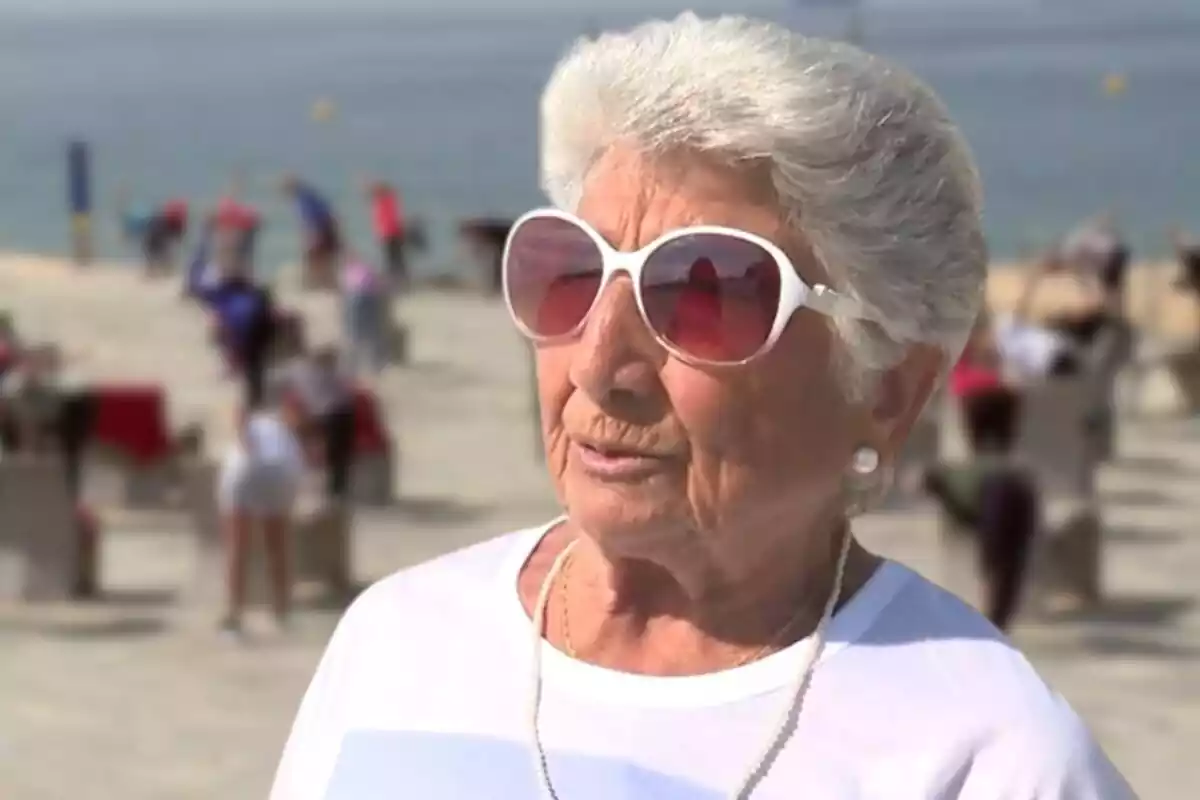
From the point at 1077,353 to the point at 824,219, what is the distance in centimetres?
1039

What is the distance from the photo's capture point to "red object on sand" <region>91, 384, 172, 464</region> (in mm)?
11320

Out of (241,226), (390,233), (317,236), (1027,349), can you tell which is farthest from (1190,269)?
(390,233)

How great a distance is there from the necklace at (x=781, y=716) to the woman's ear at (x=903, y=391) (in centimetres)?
13

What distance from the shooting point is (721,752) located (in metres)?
1.85

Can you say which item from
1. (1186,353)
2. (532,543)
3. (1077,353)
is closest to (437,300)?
(1186,353)

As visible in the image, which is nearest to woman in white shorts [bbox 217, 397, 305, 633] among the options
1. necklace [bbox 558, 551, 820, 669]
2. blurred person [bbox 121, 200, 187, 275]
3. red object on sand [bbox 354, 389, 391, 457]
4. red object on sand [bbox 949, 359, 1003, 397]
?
red object on sand [bbox 354, 389, 391, 457]

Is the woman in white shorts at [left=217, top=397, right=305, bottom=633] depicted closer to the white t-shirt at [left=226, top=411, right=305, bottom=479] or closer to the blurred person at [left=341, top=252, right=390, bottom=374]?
the white t-shirt at [left=226, top=411, right=305, bottom=479]

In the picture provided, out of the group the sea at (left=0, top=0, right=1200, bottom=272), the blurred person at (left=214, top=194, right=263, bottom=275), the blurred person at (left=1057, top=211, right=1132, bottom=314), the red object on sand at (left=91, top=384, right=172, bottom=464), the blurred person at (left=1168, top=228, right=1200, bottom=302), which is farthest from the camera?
the sea at (left=0, top=0, right=1200, bottom=272)

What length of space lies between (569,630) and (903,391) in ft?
1.39

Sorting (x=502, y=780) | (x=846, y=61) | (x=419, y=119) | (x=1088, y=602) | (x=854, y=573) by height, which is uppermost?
(x=846, y=61)

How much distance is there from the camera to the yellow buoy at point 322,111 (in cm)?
8894

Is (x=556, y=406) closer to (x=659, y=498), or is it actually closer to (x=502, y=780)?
(x=659, y=498)

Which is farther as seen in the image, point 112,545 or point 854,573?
point 112,545

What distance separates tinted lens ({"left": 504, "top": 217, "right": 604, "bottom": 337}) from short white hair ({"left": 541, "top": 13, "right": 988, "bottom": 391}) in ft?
0.33
